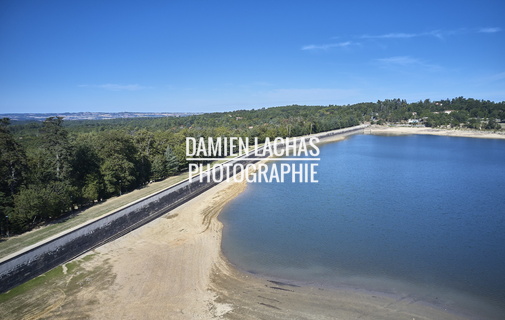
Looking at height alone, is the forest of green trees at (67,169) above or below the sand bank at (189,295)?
above

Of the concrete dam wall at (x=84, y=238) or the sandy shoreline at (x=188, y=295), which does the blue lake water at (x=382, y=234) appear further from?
the concrete dam wall at (x=84, y=238)

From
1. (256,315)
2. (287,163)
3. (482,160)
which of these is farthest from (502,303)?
(482,160)

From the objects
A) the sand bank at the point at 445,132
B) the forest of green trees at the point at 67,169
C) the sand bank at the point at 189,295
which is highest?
the sand bank at the point at 445,132

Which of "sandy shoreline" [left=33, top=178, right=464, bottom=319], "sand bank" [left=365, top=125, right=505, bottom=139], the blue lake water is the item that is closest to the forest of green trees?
"sandy shoreline" [left=33, top=178, right=464, bottom=319]

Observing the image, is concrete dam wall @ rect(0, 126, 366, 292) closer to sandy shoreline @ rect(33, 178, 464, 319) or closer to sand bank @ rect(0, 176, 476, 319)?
sand bank @ rect(0, 176, 476, 319)

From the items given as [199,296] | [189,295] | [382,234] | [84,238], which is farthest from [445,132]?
[84,238]

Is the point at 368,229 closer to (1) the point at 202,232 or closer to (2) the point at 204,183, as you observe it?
(1) the point at 202,232

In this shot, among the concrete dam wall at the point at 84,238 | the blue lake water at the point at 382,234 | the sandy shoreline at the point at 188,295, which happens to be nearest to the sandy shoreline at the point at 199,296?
the sandy shoreline at the point at 188,295
